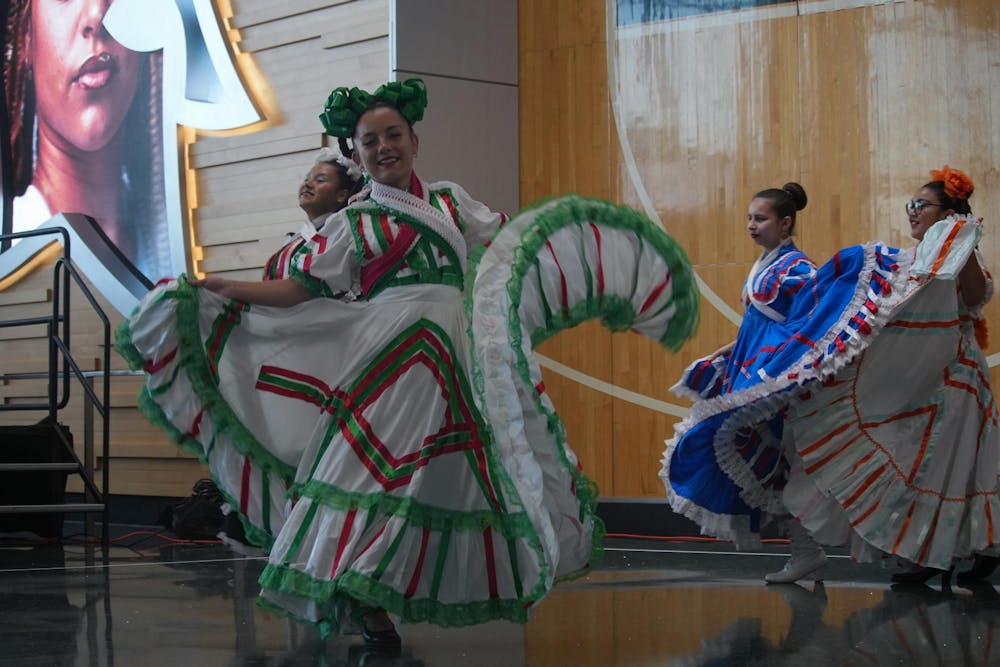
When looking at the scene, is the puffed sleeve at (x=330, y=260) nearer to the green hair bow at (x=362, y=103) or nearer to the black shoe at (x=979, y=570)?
the green hair bow at (x=362, y=103)

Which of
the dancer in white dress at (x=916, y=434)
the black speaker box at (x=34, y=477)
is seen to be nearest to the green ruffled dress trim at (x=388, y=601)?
the dancer in white dress at (x=916, y=434)

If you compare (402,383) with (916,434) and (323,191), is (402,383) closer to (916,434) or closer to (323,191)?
(323,191)

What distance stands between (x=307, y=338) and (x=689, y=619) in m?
1.27

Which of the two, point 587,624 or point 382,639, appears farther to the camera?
point 587,624

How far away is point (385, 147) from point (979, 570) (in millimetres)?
2585

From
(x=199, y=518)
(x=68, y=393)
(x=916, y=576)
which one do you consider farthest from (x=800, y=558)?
(x=68, y=393)

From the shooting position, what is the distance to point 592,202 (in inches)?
111

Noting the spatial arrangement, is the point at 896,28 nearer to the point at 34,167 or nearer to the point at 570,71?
the point at 570,71

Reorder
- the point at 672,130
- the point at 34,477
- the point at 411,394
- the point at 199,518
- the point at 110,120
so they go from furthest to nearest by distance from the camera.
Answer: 1. the point at 110,120
2. the point at 34,477
3. the point at 199,518
4. the point at 672,130
5. the point at 411,394

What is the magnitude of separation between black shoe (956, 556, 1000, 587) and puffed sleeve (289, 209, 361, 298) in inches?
95.6

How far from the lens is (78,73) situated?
791 centimetres

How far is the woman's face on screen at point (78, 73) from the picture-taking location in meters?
7.70

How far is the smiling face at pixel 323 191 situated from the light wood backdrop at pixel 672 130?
2700mm

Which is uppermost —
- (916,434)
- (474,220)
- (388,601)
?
(474,220)
